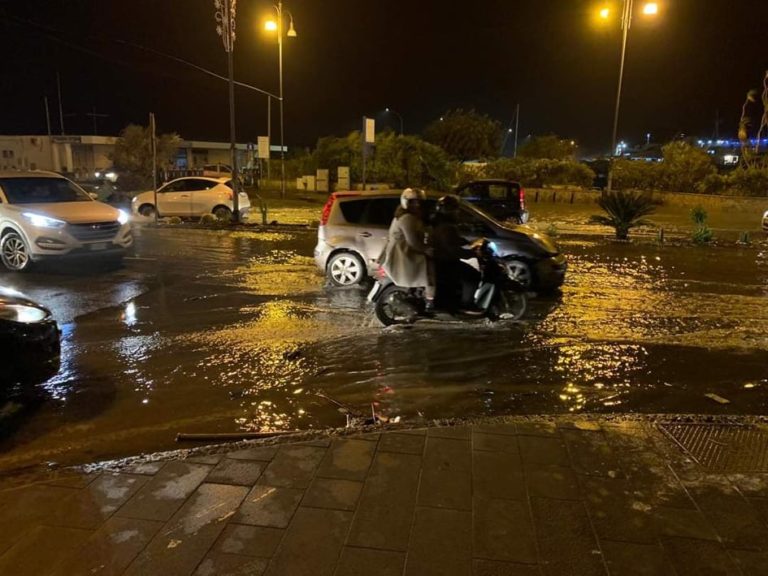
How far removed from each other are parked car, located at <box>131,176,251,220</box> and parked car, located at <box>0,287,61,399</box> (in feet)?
51.2

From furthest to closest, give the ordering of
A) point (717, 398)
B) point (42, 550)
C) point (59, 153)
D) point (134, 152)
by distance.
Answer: point (59, 153) < point (134, 152) < point (717, 398) < point (42, 550)

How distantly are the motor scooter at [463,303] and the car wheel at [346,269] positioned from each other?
2446 mm

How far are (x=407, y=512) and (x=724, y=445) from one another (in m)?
2.44

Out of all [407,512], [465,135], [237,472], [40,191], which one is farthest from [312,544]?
[465,135]

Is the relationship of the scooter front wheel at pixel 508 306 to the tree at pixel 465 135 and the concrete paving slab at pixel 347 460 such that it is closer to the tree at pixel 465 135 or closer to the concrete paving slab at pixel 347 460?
the concrete paving slab at pixel 347 460

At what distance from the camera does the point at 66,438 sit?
4.68 m

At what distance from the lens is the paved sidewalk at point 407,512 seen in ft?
9.94

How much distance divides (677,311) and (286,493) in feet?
23.2

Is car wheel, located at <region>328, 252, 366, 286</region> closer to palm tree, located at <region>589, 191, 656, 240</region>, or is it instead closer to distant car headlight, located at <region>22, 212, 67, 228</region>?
distant car headlight, located at <region>22, 212, 67, 228</region>

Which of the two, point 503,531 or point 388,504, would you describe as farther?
point 388,504

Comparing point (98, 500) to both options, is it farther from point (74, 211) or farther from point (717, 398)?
point (74, 211)

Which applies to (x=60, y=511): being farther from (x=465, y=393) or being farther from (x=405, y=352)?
(x=405, y=352)

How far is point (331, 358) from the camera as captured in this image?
6590 millimetres

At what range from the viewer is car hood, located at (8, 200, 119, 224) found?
11.3 metres
